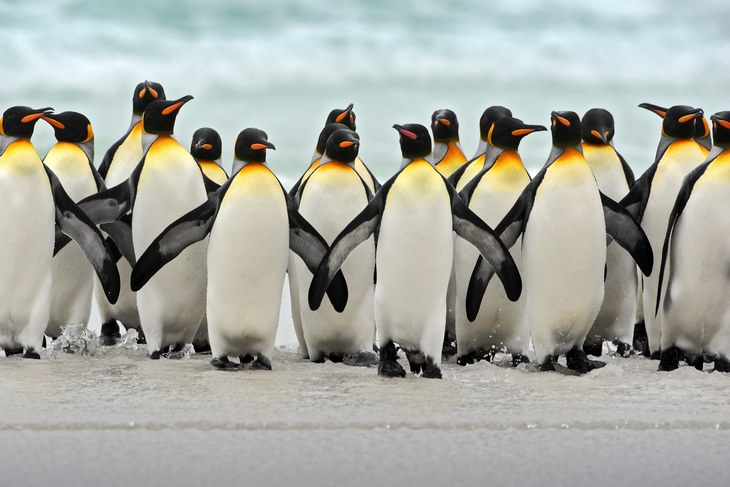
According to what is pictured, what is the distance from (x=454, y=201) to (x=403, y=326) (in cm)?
71

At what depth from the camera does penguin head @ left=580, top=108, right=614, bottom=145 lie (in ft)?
23.8

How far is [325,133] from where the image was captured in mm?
6895

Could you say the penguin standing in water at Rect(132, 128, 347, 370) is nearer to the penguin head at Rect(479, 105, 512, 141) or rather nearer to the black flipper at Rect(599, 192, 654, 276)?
the black flipper at Rect(599, 192, 654, 276)

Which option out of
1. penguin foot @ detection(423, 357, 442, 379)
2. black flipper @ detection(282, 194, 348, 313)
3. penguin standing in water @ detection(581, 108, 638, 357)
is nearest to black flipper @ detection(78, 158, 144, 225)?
black flipper @ detection(282, 194, 348, 313)

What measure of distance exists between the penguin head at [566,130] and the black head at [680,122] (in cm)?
110

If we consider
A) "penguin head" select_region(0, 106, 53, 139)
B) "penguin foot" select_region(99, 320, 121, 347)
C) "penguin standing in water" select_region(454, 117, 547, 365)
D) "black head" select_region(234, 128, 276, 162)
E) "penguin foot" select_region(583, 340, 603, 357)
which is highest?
"penguin head" select_region(0, 106, 53, 139)

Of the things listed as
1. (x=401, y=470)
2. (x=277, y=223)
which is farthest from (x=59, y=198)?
(x=401, y=470)

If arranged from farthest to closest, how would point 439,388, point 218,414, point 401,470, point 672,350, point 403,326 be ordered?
point 672,350 → point 403,326 → point 439,388 → point 218,414 → point 401,470

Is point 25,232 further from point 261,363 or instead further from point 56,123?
point 261,363

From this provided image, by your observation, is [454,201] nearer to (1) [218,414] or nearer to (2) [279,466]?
(1) [218,414]

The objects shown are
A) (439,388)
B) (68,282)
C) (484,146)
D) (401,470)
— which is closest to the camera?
(401,470)

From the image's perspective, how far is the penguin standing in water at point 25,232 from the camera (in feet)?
19.6

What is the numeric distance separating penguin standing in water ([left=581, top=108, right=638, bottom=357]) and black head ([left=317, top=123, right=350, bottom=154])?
1706 millimetres

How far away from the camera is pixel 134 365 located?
578 cm
